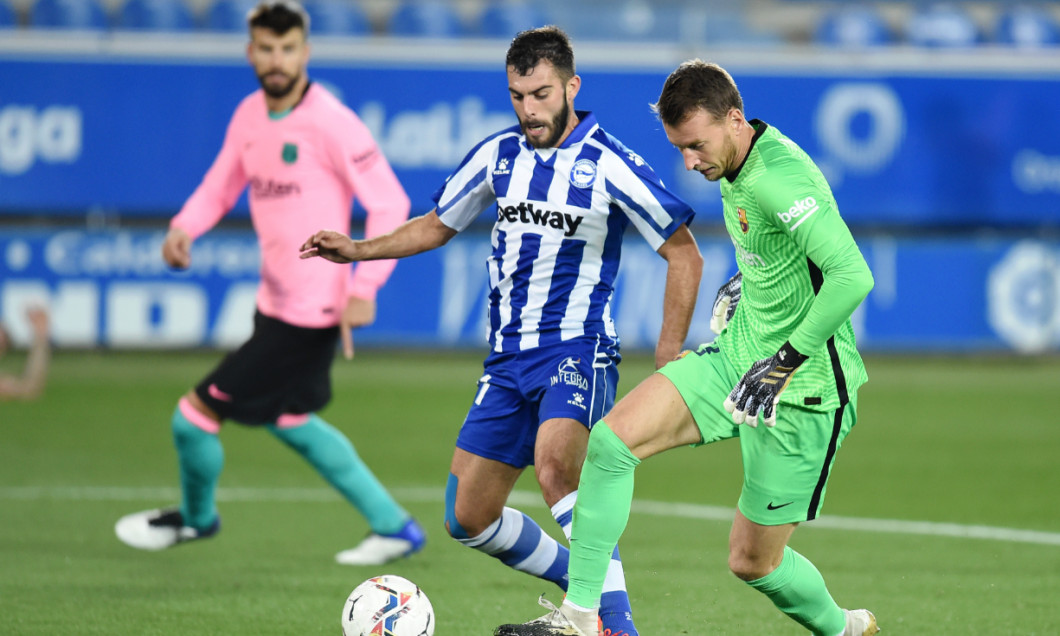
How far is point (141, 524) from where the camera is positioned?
625cm

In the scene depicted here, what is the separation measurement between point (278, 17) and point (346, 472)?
208cm

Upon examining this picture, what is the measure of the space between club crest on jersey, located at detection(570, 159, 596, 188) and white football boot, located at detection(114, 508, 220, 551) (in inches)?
103

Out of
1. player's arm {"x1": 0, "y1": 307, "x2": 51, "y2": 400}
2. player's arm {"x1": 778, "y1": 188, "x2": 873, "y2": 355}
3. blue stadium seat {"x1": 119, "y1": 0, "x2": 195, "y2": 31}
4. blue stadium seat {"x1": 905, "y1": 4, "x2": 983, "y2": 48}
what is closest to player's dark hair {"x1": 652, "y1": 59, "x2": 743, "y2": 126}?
player's arm {"x1": 778, "y1": 188, "x2": 873, "y2": 355}

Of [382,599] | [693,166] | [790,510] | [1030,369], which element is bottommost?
[1030,369]

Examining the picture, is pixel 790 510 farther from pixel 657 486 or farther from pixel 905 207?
pixel 905 207

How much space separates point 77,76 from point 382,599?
10414 millimetres

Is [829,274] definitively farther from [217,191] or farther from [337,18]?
[337,18]

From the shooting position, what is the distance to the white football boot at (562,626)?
4.20 m

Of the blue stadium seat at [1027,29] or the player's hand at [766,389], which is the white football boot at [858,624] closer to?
Result: the player's hand at [766,389]

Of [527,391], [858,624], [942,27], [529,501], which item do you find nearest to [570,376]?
[527,391]

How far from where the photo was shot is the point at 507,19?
15016 mm

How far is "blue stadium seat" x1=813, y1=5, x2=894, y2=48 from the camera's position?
50.8 feet

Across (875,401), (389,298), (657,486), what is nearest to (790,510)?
(657,486)

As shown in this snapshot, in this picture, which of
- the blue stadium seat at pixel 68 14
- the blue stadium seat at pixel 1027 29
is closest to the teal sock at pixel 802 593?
the blue stadium seat at pixel 68 14
